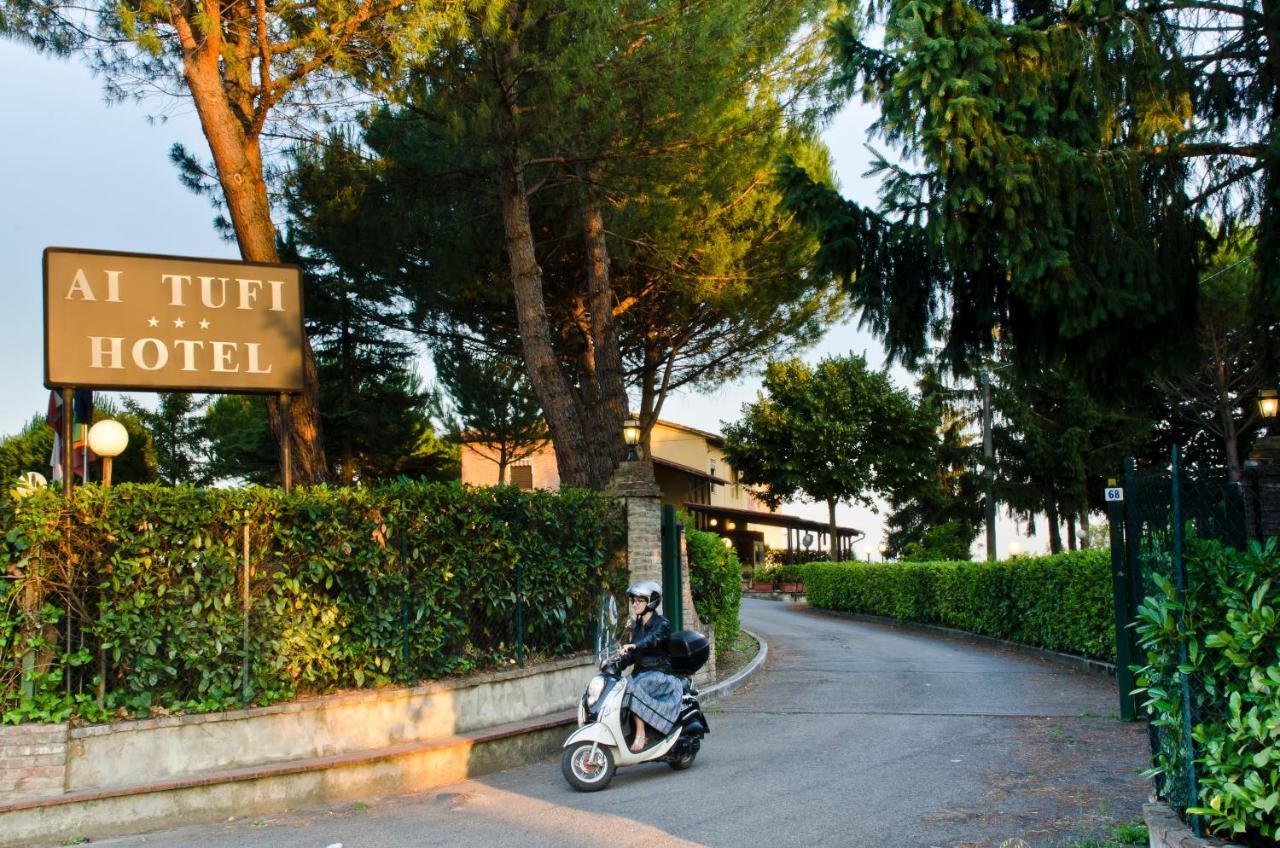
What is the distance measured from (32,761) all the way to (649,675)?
444 cm

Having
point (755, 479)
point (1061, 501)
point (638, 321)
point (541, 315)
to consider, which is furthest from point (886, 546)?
point (541, 315)

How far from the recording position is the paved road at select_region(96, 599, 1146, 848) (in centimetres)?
693

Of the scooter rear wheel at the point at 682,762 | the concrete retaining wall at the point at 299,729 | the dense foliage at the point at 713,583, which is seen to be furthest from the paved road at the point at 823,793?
the dense foliage at the point at 713,583

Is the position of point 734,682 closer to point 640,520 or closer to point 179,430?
point 640,520

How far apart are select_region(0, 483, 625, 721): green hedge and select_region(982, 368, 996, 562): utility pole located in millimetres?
28120

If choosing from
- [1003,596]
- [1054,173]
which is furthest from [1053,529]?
[1054,173]

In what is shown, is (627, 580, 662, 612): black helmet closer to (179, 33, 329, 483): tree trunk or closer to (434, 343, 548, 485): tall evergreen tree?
(179, 33, 329, 483): tree trunk

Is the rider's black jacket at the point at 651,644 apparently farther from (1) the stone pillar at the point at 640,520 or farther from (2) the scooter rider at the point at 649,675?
(1) the stone pillar at the point at 640,520

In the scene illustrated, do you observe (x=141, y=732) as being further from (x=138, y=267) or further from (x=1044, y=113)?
(x=1044, y=113)

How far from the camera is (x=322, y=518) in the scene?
920 cm

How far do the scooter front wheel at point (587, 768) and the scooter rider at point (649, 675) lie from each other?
315 millimetres

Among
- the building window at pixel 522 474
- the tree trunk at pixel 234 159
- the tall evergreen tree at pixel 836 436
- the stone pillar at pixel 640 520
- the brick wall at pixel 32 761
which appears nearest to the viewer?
the brick wall at pixel 32 761

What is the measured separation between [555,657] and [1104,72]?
7.97m

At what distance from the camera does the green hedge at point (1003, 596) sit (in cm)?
1630
